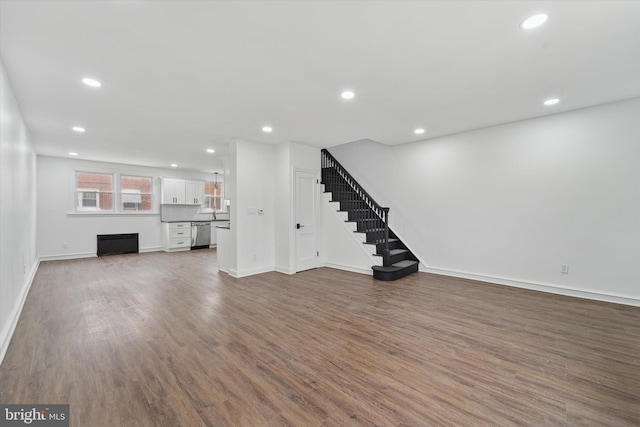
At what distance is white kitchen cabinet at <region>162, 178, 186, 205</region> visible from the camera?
852cm

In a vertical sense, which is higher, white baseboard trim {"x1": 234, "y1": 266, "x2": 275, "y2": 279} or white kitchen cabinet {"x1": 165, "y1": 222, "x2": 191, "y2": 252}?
white kitchen cabinet {"x1": 165, "y1": 222, "x2": 191, "y2": 252}

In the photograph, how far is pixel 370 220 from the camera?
607 centimetres

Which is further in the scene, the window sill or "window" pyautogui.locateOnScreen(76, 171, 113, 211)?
"window" pyautogui.locateOnScreen(76, 171, 113, 211)

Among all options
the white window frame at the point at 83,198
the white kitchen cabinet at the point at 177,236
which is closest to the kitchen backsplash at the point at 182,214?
the white kitchen cabinet at the point at 177,236

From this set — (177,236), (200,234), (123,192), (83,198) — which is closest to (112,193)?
(123,192)

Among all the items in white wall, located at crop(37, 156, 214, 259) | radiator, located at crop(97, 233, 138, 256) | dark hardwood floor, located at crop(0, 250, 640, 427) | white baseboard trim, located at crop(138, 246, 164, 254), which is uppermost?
white wall, located at crop(37, 156, 214, 259)

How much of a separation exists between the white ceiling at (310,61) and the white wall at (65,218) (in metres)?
3.53

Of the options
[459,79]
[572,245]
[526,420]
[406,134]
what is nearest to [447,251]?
[572,245]

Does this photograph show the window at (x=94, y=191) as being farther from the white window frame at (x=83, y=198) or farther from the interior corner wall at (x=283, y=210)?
the interior corner wall at (x=283, y=210)

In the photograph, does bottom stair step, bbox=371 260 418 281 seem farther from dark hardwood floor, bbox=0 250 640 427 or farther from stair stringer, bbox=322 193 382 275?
dark hardwood floor, bbox=0 250 640 427

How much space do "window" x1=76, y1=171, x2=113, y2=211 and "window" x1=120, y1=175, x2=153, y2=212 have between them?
0.31m

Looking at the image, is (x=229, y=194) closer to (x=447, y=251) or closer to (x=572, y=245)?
(x=447, y=251)

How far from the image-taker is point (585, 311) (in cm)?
334

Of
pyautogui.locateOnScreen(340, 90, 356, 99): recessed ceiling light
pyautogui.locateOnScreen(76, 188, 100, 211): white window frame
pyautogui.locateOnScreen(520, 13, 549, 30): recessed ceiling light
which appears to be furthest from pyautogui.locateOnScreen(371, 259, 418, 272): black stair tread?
pyautogui.locateOnScreen(76, 188, 100, 211): white window frame
